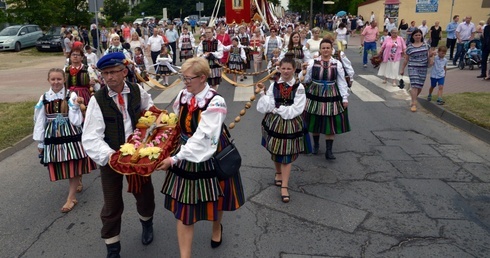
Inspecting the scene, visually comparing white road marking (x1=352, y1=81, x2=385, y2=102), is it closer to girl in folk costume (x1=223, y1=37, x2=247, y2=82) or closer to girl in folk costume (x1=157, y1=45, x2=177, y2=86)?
girl in folk costume (x1=223, y1=37, x2=247, y2=82)

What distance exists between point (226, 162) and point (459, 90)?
1043cm

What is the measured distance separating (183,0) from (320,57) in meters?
71.9

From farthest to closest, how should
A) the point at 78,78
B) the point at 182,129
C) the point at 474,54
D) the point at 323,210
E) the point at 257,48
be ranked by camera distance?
the point at 474,54, the point at 257,48, the point at 78,78, the point at 323,210, the point at 182,129

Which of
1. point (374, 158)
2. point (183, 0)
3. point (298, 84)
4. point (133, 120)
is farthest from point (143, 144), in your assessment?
point (183, 0)

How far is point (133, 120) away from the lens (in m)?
3.68

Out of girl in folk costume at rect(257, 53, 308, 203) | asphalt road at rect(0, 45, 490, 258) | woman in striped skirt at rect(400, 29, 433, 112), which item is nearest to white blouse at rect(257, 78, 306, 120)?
girl in folk costume at rect(257, 53, 308, 203)

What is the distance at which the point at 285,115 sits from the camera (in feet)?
16.2

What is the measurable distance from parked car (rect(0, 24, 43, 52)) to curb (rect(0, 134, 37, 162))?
20.2m

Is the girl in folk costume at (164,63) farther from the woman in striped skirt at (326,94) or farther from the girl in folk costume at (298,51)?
the woman in striped skirt at (326,94)

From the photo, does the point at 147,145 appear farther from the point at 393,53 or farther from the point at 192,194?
the point at 393,53

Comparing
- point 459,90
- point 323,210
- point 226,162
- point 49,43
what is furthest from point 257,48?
point 49,43

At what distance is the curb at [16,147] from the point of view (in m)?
6.98

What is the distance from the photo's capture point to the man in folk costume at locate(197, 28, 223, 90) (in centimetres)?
1144

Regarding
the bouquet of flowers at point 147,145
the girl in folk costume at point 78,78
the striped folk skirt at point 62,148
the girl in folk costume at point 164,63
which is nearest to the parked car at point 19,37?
the girl in folk costume at point 164,63
